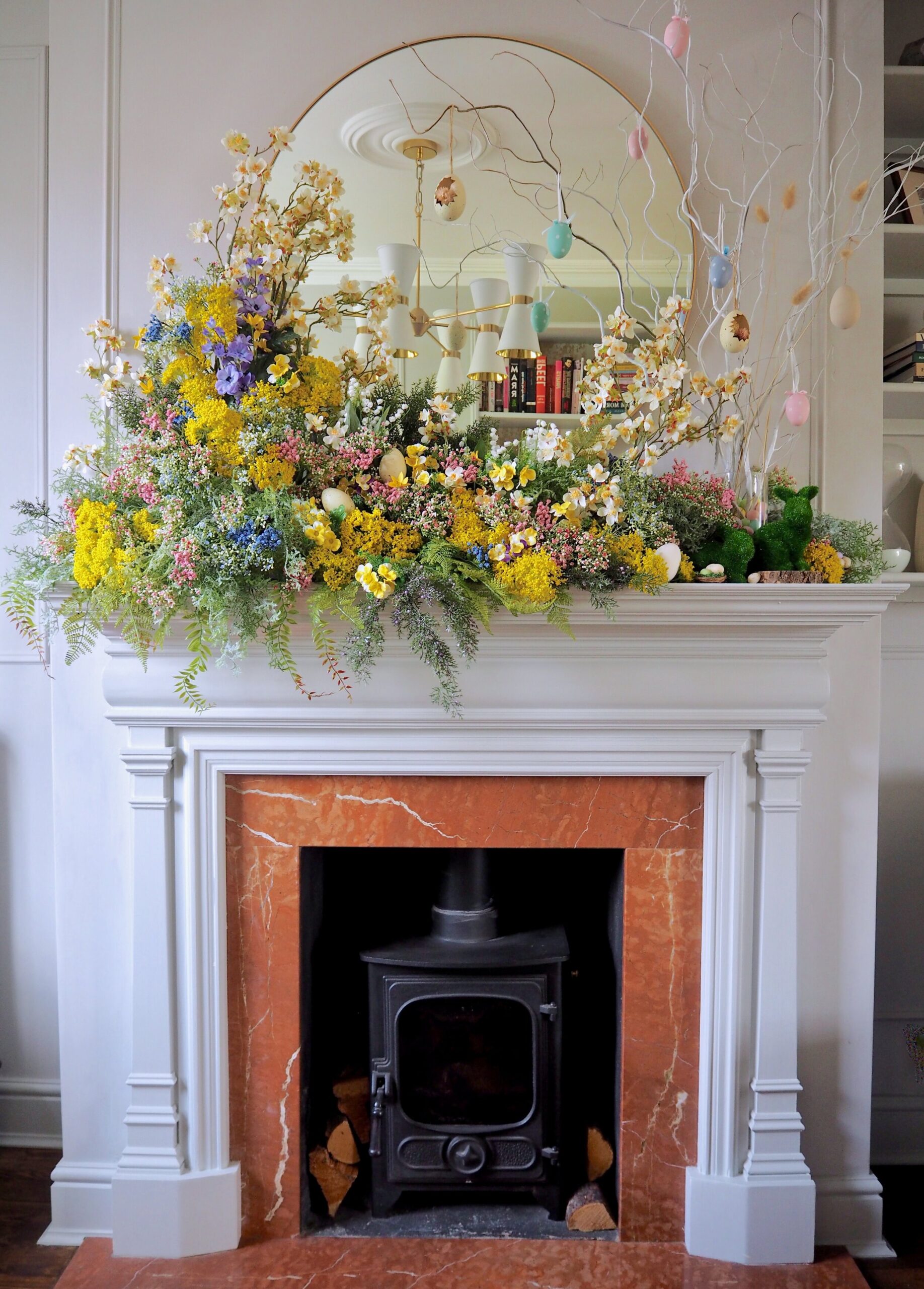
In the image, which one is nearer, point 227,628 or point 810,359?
point 227,628

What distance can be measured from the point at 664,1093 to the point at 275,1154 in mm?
809

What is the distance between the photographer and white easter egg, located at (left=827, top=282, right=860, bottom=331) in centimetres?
169

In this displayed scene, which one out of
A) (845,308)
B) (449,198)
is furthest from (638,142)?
(845,308)

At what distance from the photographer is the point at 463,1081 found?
1.93 meters

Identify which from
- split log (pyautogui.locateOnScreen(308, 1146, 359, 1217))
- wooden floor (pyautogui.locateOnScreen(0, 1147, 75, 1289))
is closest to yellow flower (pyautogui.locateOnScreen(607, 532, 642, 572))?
split log (pyautogui.locateOnScreen(308, 1146, 359, 1217))

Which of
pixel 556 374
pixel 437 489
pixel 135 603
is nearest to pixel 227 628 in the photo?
pixel 135 603

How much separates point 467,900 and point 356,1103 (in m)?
0.54

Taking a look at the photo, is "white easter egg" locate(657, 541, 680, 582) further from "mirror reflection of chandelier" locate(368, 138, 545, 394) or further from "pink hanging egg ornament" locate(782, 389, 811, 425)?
"mirror reflection of chandelier" locate(368, 138, 545, 394)

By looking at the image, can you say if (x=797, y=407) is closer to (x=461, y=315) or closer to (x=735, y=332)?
(x=735, y=332)

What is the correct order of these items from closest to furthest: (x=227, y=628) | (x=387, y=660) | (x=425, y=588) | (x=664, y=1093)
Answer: (x=425, y=588) → (x=227, y=628) → (x=387, y=660) → (x=664, y=1093)

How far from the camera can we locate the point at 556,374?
1.87m

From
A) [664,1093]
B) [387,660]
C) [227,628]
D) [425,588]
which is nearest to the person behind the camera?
[425,588]

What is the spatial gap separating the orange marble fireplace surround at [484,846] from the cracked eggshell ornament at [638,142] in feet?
3.97

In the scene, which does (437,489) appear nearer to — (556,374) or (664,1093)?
(556,374)
